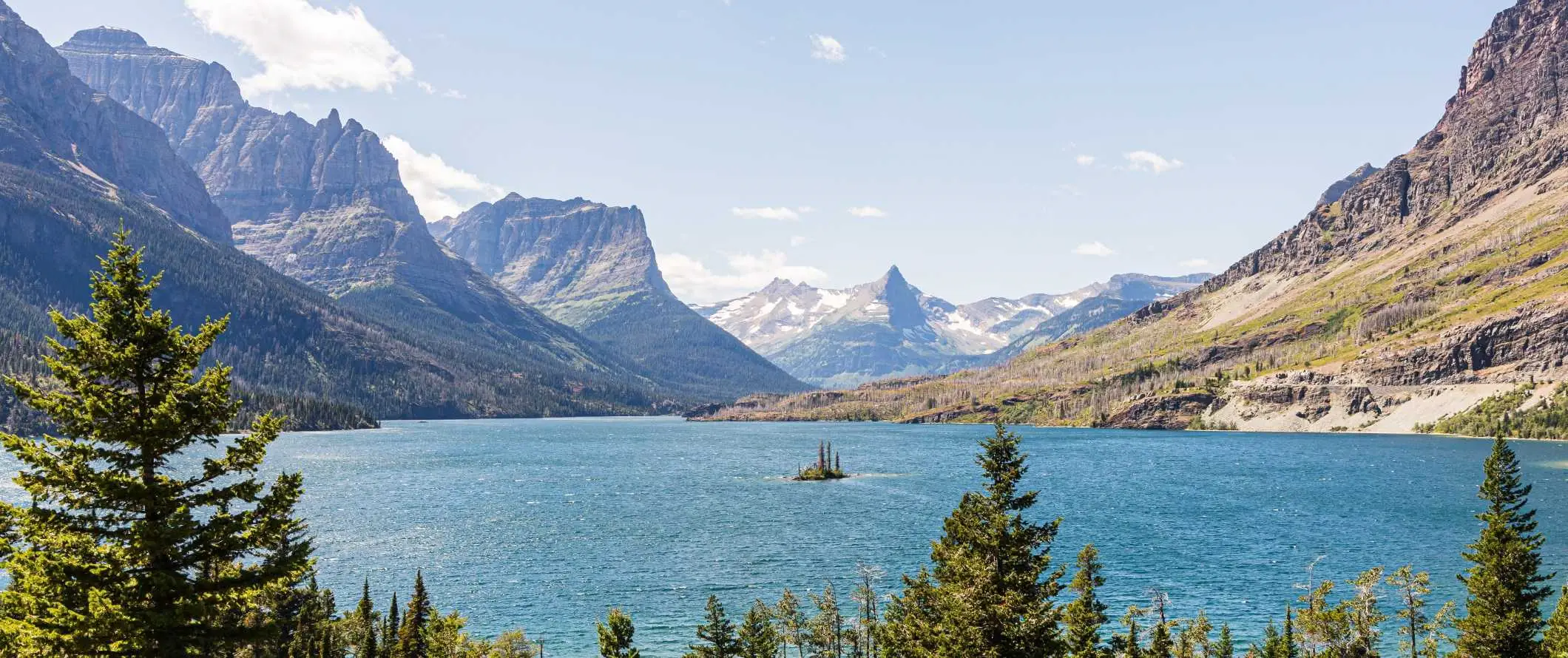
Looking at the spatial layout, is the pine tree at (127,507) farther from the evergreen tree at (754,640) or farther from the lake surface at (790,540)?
the lake surface at (790,540)

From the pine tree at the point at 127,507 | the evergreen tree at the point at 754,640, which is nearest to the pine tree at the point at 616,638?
the evergreen tree at the point at 754,640

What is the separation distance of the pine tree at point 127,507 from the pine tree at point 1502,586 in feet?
217

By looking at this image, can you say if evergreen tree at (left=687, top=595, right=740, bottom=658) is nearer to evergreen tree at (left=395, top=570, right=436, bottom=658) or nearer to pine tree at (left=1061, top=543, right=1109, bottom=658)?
pine tree at (left=1061, top=543, right=1109, bottom=658)

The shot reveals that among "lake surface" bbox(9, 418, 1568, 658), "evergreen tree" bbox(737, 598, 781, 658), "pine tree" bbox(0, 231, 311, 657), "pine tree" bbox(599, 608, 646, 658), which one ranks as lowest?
"lake surface" bbox(9, 418, 1568, 658)

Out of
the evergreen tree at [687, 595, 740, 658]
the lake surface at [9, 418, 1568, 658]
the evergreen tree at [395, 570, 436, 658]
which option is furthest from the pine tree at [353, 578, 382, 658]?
the evergreen tree at [687, 595, 740, 658]

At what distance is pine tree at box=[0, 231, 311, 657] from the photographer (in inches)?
855

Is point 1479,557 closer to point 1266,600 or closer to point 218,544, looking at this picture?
point 1266,600

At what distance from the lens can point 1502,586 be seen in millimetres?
55969

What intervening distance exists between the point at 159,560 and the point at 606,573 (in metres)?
92.5

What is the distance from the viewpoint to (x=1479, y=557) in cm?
5847

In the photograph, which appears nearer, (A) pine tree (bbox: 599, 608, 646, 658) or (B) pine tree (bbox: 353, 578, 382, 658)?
(A) pine tree (bbox: 599, 608, 646, 658)

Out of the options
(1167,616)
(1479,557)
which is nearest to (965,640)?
(1479,557)

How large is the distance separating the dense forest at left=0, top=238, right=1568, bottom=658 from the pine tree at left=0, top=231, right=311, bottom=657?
5 cm

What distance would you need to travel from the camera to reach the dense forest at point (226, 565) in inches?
867
